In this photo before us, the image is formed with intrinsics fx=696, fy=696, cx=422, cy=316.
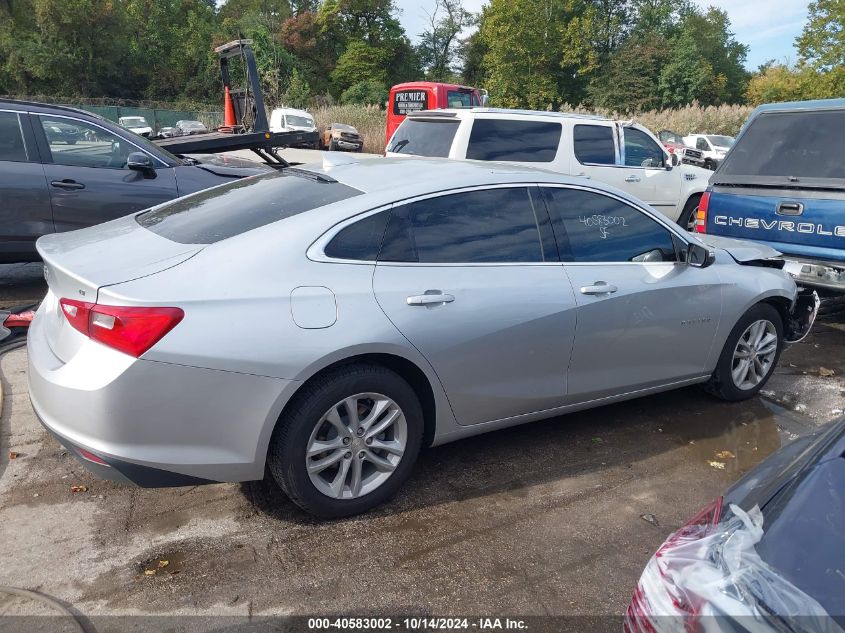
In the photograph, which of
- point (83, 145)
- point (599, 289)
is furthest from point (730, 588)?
point (83, 145)

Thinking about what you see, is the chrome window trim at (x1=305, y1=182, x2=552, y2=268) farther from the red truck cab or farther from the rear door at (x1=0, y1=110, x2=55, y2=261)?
the red truck cab

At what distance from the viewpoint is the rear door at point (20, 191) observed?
20.8 ft

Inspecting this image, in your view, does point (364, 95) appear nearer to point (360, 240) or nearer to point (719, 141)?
point (719, 141)

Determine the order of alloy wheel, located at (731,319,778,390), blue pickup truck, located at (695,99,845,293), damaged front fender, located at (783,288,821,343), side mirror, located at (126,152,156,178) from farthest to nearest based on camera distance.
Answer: side mirror, located at (126,152,156,178)
blue pickup truck, located at (695,99,845,293)
damaged front fender, located at (783,288,821,343)
alloy wheel, located at (731,319,778,390)

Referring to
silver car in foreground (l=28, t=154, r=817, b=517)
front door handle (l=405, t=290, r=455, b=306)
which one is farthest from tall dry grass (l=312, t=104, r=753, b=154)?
front door handle (l=405, t=290, r=455, b=306)

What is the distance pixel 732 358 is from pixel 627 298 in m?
1.24

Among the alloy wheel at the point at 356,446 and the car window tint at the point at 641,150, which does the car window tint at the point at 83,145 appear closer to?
the alloy wheel at the point at 356,446

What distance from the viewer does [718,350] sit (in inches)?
179

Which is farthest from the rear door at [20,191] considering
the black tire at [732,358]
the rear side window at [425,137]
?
the black tire at [732,358]

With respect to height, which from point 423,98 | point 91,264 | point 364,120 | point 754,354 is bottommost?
point 364,120

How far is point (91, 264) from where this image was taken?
3029 millimetres

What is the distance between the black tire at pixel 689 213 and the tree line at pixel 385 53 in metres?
35.9

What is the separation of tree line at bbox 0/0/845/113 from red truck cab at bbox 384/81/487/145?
2684cm

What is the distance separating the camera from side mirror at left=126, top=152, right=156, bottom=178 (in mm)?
6711
